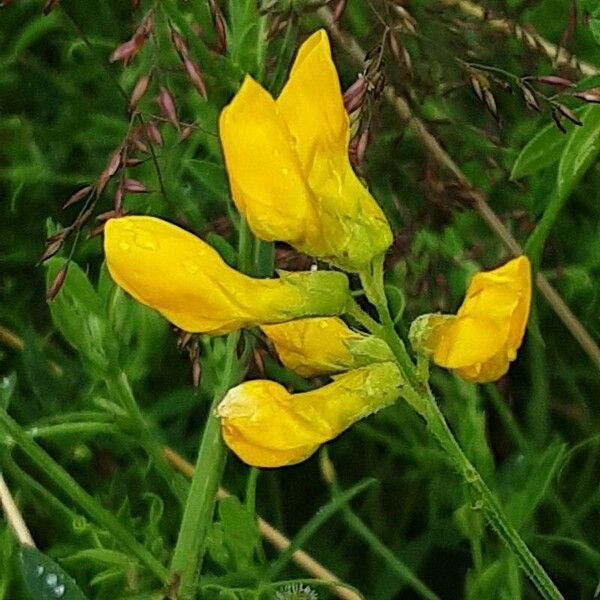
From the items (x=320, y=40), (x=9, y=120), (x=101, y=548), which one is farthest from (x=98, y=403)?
(x=9, y=120)

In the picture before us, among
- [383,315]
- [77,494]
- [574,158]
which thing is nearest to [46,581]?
[77,494]

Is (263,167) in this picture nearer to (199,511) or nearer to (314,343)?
(314,343)

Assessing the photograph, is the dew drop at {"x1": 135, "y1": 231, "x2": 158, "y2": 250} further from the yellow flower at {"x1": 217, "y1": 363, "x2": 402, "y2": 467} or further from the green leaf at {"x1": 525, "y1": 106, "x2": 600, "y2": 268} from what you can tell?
the green leaf at {"x1": 525, "y1": 106, "x2": 600, "y2": 268}

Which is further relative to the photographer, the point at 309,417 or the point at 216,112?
the point at 216,112

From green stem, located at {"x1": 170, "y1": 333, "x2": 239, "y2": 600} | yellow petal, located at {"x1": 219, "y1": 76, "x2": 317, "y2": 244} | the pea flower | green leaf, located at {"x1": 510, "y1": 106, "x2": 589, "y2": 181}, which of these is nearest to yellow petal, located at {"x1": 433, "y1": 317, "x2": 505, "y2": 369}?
the pea flower

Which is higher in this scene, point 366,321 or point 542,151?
point 366,321

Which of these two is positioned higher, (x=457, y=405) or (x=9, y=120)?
(x=9, y=120)

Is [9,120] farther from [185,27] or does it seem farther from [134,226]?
[134,226]

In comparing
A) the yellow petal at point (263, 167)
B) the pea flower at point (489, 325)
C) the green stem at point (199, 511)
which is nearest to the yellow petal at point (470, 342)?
the pea flower at point (489, 325)

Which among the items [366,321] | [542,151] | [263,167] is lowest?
[542,151]
